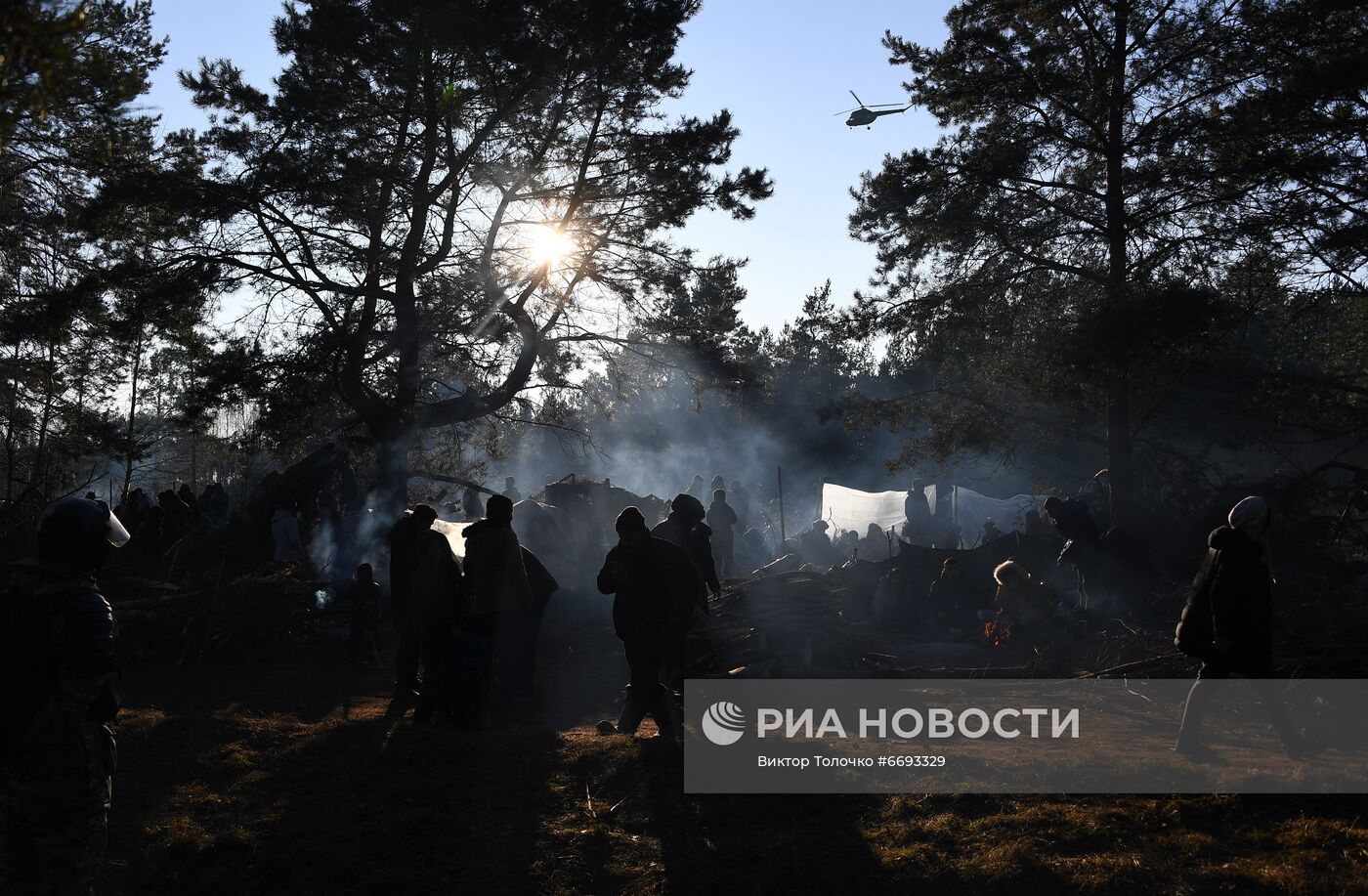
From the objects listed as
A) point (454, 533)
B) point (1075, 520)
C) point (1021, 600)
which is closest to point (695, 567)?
point (1021, 600)

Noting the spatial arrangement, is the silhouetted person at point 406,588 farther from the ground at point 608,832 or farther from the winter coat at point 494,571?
the ground at point 608,832

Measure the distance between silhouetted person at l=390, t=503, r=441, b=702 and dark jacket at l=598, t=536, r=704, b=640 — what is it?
2065 millimetres

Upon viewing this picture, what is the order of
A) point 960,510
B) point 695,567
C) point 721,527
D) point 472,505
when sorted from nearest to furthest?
point 695,567
point 721,527
point 472,505
point 960,510

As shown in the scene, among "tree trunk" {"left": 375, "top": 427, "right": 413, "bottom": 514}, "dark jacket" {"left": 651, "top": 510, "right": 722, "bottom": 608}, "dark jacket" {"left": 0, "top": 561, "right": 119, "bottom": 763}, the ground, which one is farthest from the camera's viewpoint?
"tree trunk" {"left": 375, "top": 427, "right": 413, "bottom": 514}

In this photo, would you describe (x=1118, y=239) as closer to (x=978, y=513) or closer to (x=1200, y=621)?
(x=978, y=513)

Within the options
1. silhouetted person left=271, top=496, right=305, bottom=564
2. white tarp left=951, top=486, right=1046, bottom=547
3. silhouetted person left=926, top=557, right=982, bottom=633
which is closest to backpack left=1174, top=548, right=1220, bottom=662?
silhouetted person left=926, top=557, right=982, bottom=633

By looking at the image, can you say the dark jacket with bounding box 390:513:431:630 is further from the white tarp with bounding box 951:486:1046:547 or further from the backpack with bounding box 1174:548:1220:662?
the white tarp with bounding box 951:486:1046:547

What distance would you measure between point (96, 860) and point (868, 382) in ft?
150

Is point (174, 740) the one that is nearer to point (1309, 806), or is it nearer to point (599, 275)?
point (1309, 806)

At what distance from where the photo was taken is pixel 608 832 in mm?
5379

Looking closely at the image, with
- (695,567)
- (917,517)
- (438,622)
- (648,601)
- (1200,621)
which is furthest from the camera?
(917,517)

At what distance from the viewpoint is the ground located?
14.7ft

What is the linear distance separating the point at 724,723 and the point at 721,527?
9068mm

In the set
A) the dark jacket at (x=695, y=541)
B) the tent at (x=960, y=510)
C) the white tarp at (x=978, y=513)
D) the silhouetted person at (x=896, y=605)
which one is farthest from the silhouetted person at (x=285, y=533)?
the white tarp at (x=978, y=513)
